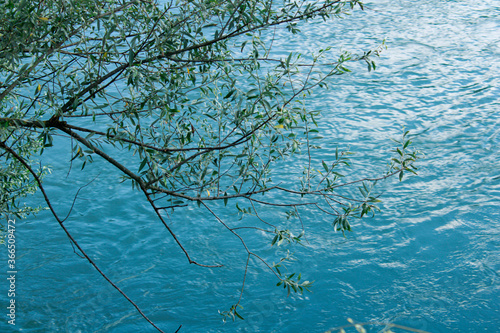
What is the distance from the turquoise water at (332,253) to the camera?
15.9ft

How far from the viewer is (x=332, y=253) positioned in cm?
574

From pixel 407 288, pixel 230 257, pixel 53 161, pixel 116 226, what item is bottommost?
pixel 407 288

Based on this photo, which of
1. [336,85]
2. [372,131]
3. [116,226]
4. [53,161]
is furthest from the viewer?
[336,85]

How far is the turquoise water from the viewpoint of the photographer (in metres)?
4.85

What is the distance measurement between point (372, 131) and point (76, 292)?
5.54 meters

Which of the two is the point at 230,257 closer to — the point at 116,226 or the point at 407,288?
the point at 116,226

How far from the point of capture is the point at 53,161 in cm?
762

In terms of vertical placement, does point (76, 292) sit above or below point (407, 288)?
above

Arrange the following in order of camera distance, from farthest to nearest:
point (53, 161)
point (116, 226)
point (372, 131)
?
point (372, 131)
point (53, 161)
point (116, 226)

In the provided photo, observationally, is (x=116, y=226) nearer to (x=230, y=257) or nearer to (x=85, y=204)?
(x=85, y=204)

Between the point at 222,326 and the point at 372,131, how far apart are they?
4.82m

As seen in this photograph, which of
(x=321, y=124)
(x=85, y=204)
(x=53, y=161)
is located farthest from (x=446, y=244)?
(x=53, y=161)

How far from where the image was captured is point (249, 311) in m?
4.92

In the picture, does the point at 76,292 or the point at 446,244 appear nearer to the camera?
the point at 76,292
